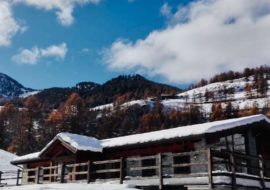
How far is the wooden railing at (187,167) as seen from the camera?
1933cm

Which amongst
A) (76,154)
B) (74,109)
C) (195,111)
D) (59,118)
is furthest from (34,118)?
(76,154)

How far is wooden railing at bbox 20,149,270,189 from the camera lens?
19.3 meters

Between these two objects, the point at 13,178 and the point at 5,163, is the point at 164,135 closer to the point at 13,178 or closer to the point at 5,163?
the point at 13,178

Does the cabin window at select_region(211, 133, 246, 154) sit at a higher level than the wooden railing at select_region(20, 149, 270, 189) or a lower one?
higher

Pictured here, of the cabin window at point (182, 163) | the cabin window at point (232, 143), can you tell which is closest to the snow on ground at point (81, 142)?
the cabin window at point (182, 163)

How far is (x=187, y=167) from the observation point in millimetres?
24734

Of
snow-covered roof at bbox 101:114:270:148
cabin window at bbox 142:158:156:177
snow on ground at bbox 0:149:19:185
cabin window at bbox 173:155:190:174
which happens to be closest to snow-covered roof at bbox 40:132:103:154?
snow-covered roof at bbox 101:114:270:148

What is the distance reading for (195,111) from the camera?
17650cm

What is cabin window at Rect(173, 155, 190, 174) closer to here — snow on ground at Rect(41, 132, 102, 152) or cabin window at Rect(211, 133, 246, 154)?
cabin window at Rect(211, 133, 246, 154)

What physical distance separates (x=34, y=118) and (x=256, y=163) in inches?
4328

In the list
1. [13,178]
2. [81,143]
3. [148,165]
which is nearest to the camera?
[148,165]

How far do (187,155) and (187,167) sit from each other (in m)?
2.10

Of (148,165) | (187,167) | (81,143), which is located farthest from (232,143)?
(81,143)

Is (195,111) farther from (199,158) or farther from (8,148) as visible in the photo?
(199,158)
